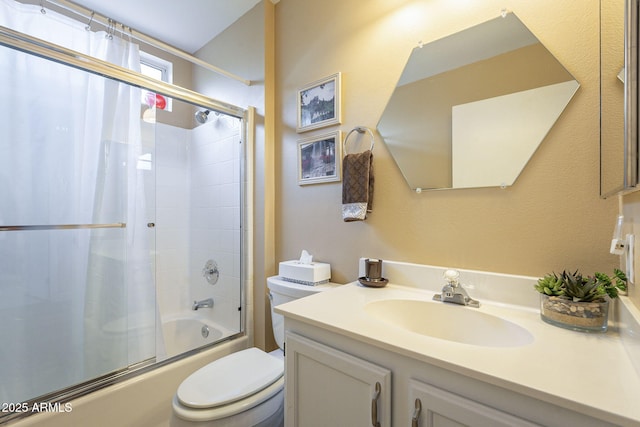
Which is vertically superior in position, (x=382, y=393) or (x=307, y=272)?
(x=307, y=272)

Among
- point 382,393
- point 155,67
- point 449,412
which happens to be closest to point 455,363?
point 449,412

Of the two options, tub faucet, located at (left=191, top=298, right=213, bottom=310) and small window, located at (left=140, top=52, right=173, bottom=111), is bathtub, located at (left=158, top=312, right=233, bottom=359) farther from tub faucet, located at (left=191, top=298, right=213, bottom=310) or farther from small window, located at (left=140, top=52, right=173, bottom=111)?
small window, located at (left=140, top=52, right=173, bottom=111)

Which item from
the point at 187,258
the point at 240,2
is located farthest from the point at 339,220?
the point at 240,2

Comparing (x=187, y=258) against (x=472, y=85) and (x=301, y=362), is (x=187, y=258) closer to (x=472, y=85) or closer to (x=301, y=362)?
(x=301, y=362)

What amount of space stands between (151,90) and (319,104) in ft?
3.06

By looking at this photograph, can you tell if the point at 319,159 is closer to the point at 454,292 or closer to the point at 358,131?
the point at 358,131

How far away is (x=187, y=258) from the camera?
2146 millimetres

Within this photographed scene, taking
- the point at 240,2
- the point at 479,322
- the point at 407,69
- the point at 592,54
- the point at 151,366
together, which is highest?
the point at 240,2

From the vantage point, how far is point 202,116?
2.03 m

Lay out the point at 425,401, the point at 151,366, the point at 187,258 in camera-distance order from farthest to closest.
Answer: the point at 187,258 → the point at 151,366 → the point at 425,401

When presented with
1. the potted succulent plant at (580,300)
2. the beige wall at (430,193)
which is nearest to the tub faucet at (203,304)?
the beige wall at (430,193)

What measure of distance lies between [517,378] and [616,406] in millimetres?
127

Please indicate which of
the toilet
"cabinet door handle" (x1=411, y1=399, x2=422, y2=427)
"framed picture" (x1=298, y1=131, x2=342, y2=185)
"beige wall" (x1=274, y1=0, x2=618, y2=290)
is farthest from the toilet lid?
"framed picture" (x1=298, y1=131, x2=342, y2=185)

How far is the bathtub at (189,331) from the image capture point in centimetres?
186
